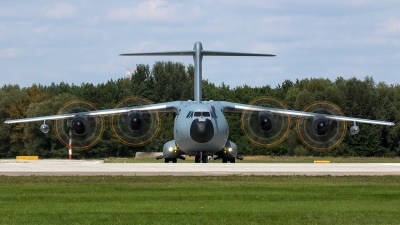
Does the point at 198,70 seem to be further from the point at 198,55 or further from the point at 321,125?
the point at 321,125

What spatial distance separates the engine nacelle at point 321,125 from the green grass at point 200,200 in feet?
54.5

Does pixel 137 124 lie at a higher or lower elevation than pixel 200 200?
higher

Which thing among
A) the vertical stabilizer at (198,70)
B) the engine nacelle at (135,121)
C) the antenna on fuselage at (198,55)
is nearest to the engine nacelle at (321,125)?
the antenna on fuselage at (198,55)

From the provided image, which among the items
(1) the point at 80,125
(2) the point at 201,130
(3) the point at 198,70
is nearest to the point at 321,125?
(2) the point at 201,130

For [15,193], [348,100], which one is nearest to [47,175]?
[15,193]

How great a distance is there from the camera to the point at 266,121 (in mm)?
43438

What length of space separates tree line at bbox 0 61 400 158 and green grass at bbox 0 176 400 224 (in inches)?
1457

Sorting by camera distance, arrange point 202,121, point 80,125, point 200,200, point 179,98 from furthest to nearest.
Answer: point 179,98, point 80,125, point 202,121, point 200,200

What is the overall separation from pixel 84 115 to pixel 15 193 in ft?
77.7

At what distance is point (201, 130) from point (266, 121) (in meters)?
4.75

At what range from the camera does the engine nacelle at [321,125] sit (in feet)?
140

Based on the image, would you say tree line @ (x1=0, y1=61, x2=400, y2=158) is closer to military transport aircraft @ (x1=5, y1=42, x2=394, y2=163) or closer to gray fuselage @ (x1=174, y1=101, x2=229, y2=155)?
military transport aircraft @ (x1=5, y1=42, x2=394, y2=163)

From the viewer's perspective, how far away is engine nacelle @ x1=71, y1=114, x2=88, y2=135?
43.4m

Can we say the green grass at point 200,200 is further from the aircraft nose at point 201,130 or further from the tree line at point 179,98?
the tree line at point 179,98
